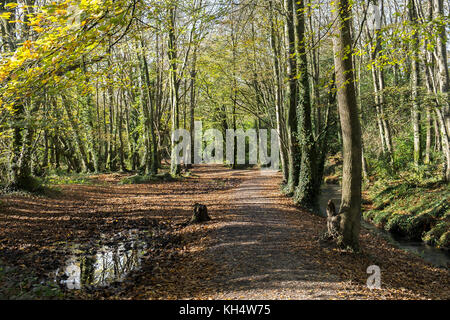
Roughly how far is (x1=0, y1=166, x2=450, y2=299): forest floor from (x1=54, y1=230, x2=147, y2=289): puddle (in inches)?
1.4

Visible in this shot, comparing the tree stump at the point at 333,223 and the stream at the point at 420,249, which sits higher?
the tree stump at the point at 333,223

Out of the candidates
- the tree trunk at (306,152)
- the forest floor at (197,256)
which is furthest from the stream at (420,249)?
the tree trunk at (306,152)

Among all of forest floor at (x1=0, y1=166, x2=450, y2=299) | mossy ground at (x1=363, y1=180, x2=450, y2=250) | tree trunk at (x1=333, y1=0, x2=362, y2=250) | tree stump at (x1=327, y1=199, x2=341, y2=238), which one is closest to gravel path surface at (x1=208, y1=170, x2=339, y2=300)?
forest floor at (x1=0, y1=166, x2=450, y2=299)

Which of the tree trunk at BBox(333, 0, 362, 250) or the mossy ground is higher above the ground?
the tree trunk at BBox(333, 0, 362, 250)

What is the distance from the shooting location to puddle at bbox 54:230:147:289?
539 cm

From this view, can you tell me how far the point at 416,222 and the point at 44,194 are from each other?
546 inches

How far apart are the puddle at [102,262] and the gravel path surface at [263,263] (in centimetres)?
178

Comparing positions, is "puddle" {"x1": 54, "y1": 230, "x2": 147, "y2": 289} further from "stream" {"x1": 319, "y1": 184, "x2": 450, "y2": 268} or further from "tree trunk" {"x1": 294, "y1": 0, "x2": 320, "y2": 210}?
"stream" {"x1": 319, "y1": 184, "x2": 450, "y2": 268}

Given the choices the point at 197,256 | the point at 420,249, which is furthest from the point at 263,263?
the point at 420,249

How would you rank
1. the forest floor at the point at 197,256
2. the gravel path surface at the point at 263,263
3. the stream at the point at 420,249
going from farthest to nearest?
the stream at the point at 420,249
the forest floor at the point at 197,256
the gravel path surface at the point at 263,263

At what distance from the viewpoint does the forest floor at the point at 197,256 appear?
16.2ft

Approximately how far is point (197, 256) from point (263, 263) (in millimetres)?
1490

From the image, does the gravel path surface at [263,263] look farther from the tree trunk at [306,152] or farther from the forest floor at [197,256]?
the tree trunk at [306,152]
